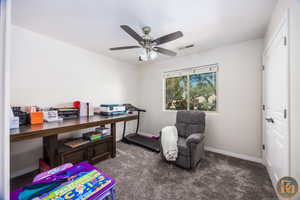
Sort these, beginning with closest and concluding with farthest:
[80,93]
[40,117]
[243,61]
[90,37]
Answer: [40,117] < [90,37] < [243,61] < [80,93]

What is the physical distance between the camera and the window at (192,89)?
9.36 feet

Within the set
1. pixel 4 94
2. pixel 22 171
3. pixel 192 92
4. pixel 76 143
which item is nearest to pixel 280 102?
pixel 192 92

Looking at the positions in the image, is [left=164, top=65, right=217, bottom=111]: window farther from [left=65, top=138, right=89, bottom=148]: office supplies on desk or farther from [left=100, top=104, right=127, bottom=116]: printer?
[left=65, top=138, right=89, bottom=148]: office supplies on desk

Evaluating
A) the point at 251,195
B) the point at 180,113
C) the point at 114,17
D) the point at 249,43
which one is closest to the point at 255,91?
the point at 249,43

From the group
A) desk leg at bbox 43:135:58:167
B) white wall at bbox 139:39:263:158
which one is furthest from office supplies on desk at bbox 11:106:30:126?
white wall at bbox 139:39:263:158

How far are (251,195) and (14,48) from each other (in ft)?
13.0

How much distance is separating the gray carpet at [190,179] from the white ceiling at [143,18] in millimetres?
2345

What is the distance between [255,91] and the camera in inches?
91.1

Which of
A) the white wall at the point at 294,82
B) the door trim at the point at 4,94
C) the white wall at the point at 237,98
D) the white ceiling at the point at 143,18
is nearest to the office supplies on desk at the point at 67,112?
the white ceiling at the point at 143,18

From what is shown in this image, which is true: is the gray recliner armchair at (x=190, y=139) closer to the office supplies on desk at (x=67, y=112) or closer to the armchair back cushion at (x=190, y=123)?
the armchair back cushion at (x=190, y=123)

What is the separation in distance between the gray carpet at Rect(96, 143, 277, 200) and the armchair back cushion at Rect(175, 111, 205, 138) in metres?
0.59

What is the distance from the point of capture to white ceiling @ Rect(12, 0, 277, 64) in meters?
1.48

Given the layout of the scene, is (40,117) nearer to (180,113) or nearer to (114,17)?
(114,17)

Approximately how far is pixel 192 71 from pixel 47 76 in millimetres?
3130
